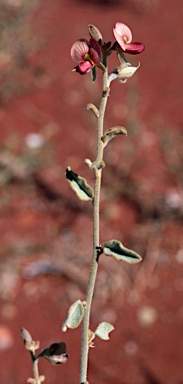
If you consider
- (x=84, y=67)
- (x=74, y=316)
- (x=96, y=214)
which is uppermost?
(x=84, y=67)

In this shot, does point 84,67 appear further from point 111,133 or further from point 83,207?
point 83,207

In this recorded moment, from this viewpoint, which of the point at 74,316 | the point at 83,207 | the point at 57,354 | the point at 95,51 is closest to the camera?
the point at 95,51

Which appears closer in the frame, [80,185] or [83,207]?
[80,185]

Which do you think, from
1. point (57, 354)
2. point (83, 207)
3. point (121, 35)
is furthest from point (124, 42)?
point (83, 207)

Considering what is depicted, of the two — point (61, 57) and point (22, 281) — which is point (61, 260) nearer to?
point (22, 281)

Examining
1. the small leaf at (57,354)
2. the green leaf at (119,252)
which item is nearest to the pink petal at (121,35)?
the green leaf at (119,252)

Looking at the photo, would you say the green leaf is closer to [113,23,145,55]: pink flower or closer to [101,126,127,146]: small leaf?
[101,126,127,146]: small leaf

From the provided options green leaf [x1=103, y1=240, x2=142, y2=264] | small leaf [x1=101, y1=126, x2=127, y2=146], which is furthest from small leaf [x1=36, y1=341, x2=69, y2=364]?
small leaf [x1=101, y1=126, x2=127, y2=146]

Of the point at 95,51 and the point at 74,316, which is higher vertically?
the point at 95,51
